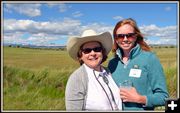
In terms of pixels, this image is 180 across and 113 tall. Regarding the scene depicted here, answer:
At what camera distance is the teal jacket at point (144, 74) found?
4.98 m

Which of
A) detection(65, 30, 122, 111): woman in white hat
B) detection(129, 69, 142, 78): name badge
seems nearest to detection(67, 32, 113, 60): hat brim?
detection(65, 30, 122, 111): woman in white hat

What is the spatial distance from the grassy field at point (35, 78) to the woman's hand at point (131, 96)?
0.50 metres

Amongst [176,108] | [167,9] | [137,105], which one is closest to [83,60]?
[137,105]

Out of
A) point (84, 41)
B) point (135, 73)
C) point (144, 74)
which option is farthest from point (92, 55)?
point (144, 74)

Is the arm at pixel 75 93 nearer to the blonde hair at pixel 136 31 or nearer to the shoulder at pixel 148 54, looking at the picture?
the blonde hair at pixel 136 31

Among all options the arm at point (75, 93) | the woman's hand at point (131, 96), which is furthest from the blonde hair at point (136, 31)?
the arm at point (75, 93)

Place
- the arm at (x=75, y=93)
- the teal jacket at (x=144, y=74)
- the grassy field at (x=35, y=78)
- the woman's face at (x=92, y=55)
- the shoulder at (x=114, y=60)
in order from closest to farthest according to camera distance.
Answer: the arm at (x=75, y=93) → the woman's face at (x=92, y=55) → the teal jacket at (x=144, y=74) → the shoulder at (x=114, y=60) → the grassy field at (x=35, y=78)

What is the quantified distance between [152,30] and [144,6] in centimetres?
38

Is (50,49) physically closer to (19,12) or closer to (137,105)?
(19,12)

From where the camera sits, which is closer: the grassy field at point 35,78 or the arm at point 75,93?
the arm at point 75,93

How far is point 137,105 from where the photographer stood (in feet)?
16.9

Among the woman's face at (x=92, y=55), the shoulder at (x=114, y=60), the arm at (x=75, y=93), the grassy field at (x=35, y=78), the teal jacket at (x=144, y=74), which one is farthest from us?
the grassy field at (x=35, y=78)

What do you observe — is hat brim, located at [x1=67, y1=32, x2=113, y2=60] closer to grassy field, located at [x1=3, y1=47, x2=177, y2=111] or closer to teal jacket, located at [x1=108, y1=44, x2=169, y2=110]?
teal jacket, located at [x1=108, y1=44, x2=169, y2=110]

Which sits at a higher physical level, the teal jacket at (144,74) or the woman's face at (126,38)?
the woman's face at (126,38)
